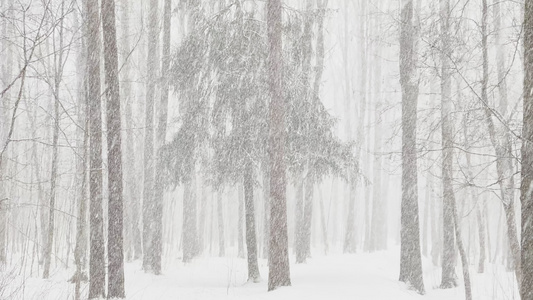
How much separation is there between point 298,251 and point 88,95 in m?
11.2

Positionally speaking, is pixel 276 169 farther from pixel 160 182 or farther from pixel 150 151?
pixel 150 151

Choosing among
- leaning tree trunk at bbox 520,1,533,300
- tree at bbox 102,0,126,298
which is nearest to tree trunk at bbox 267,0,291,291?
tree at bbox 102,0,126,298

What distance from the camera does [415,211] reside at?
12.8 metres

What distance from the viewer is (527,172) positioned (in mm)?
4855

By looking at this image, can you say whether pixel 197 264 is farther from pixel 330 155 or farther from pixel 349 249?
pixel 349 249

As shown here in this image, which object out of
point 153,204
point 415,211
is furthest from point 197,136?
point 415,211

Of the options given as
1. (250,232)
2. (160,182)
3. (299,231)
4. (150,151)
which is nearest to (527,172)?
(250,232)

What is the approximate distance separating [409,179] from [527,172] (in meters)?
8.12

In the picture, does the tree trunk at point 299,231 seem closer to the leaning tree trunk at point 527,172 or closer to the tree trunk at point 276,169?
the tree trunk at point 276,169

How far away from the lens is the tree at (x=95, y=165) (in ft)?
30.1

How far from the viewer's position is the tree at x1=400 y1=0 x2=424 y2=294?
41.7 feet

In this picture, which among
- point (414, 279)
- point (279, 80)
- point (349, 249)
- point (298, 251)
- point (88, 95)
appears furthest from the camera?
point (349, 249)

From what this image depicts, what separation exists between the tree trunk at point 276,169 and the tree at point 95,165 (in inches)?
141

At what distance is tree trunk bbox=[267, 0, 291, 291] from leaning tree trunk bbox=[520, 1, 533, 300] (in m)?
6.30
